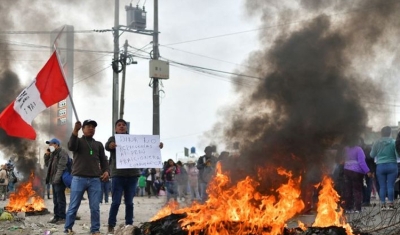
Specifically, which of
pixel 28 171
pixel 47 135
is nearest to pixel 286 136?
pixel 28 171

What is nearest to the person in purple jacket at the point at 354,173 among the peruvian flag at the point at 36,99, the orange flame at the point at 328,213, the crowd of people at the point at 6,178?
the orange flame at the point at 328,213

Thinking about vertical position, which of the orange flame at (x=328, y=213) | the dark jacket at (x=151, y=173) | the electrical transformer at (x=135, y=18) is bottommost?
the orange flame at (x=328, y=213)

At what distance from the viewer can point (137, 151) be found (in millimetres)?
8562

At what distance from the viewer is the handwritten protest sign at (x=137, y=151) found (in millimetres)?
8352

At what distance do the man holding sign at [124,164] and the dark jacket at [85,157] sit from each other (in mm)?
264

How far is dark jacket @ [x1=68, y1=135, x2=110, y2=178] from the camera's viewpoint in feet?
26.4

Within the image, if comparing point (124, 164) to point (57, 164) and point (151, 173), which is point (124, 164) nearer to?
point (57, 164)

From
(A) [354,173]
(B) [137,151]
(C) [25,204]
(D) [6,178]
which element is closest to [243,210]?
(B) [137,151]

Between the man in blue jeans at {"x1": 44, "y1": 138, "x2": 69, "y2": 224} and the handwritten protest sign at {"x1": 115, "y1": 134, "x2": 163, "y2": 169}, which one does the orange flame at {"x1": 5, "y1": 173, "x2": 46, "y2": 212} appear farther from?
the handwritten protest sign at {"x1": 115, "y1": 134, "x2": 163, "y2": 169}

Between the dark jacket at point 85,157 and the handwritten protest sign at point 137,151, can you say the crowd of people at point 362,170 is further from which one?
the dark jacket at point 85,157

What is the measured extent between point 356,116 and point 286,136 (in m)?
1.10

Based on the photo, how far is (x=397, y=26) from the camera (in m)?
8.06

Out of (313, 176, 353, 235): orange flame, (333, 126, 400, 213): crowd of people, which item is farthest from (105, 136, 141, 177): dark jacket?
(333, 126, 400, 213): crowd of people

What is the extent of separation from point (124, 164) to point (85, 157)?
0.61m
